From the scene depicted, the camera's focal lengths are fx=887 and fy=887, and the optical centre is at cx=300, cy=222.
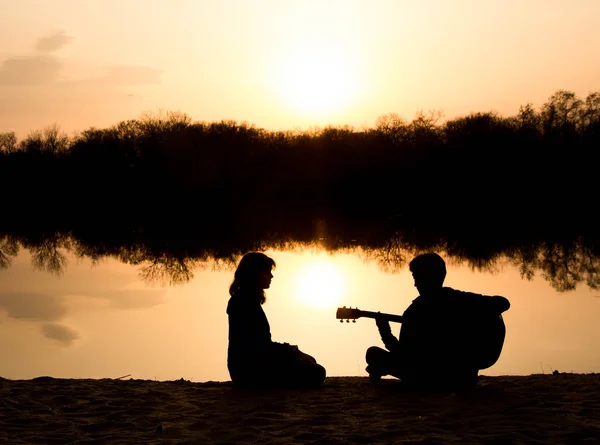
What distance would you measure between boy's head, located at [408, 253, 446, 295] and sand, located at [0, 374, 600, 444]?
1.01 meters

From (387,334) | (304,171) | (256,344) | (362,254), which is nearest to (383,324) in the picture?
(387,334)

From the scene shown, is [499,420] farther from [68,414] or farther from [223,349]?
[223,349]

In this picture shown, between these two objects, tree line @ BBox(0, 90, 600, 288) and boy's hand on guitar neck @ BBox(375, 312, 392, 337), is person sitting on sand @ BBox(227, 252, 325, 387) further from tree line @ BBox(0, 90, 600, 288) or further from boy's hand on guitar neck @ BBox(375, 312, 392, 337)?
tree line @ BBox(0, 90, 600, 288)

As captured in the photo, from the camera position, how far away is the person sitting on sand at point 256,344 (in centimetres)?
854

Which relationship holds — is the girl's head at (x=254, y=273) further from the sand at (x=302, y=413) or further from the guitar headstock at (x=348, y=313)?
the sand at (x=302, y=413)


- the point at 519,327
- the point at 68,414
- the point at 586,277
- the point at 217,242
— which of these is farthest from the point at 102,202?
the point at 68,414

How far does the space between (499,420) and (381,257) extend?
1869 cm

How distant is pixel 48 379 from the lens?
952 cm

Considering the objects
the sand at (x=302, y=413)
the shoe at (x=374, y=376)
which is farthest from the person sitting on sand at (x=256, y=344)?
the shoe at (x=374, y=376)

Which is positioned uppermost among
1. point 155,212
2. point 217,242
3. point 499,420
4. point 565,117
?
point 565,117

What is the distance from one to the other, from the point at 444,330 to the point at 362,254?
61.3 feet

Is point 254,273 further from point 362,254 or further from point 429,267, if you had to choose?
point 362,254

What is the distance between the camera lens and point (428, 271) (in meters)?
8.27

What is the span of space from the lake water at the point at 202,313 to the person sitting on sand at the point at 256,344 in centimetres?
224
